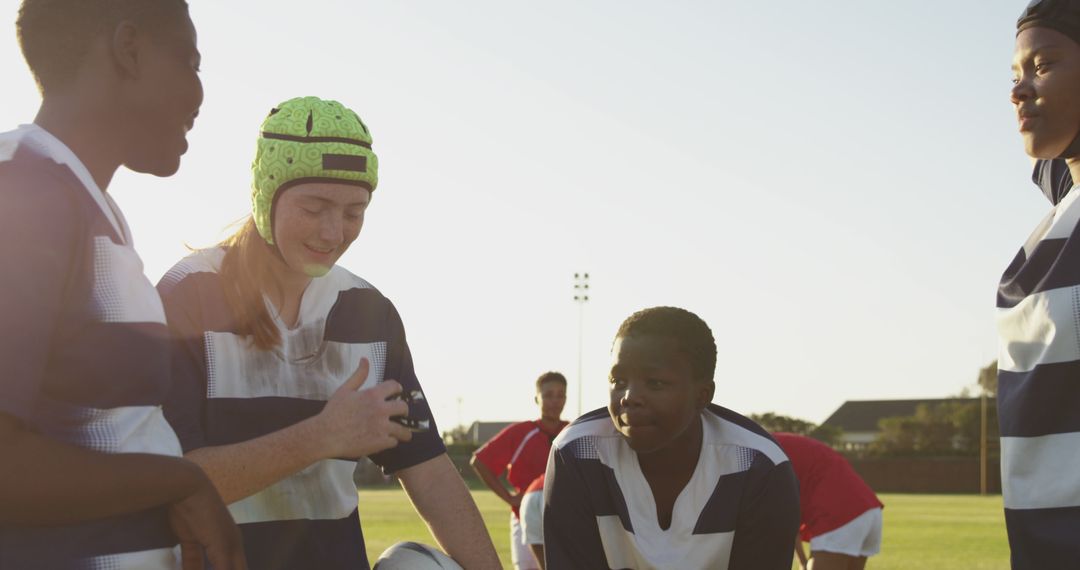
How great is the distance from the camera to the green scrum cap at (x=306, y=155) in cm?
311

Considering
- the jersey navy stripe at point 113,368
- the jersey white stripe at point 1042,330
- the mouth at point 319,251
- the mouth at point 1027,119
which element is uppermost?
the mouth at point 1027,119

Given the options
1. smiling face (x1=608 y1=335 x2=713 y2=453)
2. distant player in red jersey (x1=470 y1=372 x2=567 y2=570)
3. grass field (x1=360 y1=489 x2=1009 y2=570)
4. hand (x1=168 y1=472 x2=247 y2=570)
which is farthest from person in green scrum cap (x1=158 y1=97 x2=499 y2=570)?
grass field (x1=360 y1=489 x2=1009 y2=570)

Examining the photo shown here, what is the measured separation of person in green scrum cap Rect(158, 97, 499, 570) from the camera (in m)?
2.77

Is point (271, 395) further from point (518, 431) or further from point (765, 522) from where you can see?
point (518, 431)

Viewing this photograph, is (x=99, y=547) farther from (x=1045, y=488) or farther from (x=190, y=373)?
(x=1045, y=488)

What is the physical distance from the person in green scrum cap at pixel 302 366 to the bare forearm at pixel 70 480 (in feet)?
2.27

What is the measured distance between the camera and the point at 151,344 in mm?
2072

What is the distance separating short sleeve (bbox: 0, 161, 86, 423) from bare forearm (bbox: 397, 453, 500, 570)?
57.6 inches

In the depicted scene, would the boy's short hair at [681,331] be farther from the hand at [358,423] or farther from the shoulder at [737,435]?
the hand at [358,423]

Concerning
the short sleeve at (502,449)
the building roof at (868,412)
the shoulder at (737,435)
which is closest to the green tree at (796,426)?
the building roof at (868,412)

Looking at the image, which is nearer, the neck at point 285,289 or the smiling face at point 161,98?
the smiling face at point 161,98

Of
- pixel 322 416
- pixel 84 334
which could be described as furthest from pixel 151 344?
pixel 322 416

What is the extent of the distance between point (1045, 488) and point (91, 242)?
2180mm

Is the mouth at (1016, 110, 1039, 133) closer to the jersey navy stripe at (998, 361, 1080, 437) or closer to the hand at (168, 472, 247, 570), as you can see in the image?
the jersey navy stripe at (998, 361, 1080, 437)
